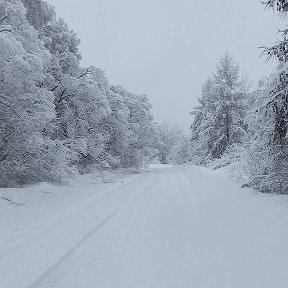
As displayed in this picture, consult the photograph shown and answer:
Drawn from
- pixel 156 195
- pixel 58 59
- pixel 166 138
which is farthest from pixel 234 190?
pixel 166 138

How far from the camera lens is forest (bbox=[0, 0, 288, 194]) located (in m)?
10.7

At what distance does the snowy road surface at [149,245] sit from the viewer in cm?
531

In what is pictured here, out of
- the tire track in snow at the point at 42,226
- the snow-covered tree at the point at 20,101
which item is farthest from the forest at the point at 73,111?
the tire track in snow at the point at 42,226

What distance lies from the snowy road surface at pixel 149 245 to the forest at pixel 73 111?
208 centimetres

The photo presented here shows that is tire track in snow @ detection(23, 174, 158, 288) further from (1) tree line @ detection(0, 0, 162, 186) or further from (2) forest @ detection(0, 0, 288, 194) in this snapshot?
(1) tree line @ detection(0, 0, 162, 186)

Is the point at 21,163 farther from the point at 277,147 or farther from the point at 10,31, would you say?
the point at 277,147

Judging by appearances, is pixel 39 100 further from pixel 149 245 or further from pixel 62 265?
pixel 62 265

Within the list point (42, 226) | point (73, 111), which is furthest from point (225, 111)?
point (42, 226)

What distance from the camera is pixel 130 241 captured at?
24.8ft

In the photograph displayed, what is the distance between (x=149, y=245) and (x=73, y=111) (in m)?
18.9

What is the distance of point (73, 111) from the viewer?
82.3ft

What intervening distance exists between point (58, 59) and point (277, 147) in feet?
56.7

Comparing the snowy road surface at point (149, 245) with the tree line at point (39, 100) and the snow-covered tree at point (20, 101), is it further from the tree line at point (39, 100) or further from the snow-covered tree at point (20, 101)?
the tree line at point (39, 100)

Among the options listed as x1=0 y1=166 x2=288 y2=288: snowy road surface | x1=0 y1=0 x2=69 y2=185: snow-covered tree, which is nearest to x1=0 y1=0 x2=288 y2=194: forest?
x1=0 y1=0 x2=69 y2=185: snow-covered tree
